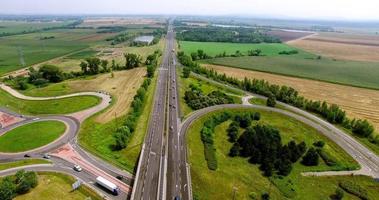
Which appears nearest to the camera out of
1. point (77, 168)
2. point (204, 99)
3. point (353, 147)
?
point (77, 168)

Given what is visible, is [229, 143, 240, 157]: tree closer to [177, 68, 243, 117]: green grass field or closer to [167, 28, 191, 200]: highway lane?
[167, 28, 191, 200]: highway lane

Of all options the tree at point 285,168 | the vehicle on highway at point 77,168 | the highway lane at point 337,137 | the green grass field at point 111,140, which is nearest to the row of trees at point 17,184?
the vehicle on highway at point 77,168

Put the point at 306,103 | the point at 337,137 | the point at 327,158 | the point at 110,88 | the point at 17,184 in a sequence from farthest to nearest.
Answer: the point at 110,88
the point at 306,103
the point at 337,137
the point at 327,158
the point at 17,184

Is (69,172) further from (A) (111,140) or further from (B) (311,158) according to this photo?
(B) (311,158)

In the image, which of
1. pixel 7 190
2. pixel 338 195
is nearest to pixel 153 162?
pixel 7 190

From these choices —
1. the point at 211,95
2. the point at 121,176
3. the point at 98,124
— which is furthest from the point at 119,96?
the point at 121,176

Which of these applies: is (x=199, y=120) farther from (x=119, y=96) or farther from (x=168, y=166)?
(x=119, y=96)
